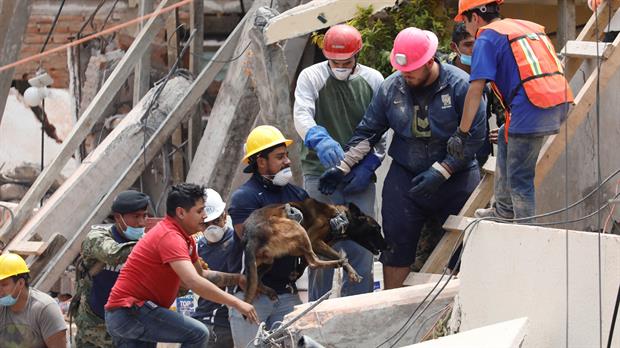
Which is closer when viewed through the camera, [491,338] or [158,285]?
[491,338]

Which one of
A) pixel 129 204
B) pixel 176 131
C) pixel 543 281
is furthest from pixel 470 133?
pixel 176 131

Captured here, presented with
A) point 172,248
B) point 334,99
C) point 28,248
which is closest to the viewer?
point 172,248

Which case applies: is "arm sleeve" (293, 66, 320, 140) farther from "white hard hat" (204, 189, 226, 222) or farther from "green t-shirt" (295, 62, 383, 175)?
"white hard hat" (204, 189, 226, 222)

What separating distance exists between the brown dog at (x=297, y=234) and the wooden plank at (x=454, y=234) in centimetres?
45

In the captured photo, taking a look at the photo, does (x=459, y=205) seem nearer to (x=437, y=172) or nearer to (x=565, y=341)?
(x=437, y=172)

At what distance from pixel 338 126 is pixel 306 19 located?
88cm

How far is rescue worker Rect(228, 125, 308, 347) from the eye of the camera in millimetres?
8047

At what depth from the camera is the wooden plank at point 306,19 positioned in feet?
30.7

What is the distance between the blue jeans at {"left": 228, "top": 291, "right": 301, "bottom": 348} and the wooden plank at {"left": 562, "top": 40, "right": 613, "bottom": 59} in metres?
2.45

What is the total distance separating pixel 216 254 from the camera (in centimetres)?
885

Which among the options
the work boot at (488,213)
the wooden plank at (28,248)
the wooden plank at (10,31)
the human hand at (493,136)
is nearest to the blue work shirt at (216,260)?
the work boot at (488,213)

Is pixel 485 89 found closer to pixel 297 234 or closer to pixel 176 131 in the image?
pixel 297 234

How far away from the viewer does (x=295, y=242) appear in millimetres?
8016

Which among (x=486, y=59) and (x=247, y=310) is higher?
(x=486, y=59)
